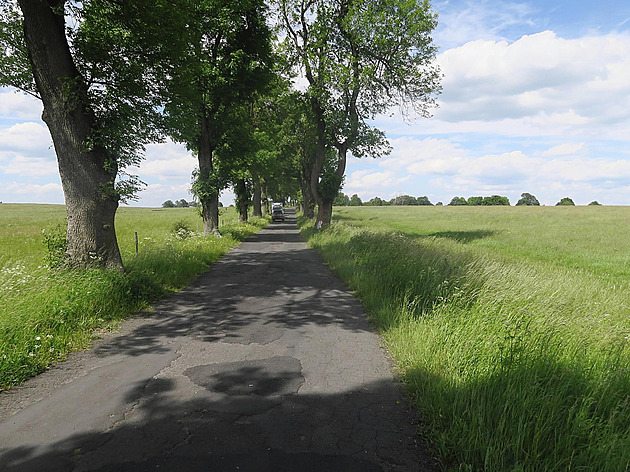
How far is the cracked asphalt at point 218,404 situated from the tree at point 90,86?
9.63ft

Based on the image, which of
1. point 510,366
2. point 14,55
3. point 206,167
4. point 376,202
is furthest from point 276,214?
point 376,202

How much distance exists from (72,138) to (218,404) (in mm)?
6841

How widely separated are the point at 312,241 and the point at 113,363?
1402cm

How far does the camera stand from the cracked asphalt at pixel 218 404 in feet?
8.85

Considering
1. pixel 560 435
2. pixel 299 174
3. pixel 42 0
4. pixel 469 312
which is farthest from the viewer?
pixel 299 174

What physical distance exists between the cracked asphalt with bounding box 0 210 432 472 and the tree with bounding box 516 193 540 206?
14637 centimetres

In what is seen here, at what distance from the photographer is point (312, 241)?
18.1 m

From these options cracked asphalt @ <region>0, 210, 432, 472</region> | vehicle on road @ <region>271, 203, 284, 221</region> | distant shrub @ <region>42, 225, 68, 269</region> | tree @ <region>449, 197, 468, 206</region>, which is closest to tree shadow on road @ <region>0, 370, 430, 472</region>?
cracked asphalt @ <region>0, 210, 432, 472</region>

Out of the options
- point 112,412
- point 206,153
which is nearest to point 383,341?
point 112,412

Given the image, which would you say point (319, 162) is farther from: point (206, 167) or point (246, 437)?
point (246, 437)

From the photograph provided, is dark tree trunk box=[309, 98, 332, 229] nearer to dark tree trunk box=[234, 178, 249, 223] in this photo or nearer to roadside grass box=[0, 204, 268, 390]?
dark tree trunk box=[234, 178, 249, 223]

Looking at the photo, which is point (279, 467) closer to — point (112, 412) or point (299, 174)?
point (112, 412)

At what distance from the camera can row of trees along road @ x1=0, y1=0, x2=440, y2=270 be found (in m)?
7.13

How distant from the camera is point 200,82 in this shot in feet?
49.9
